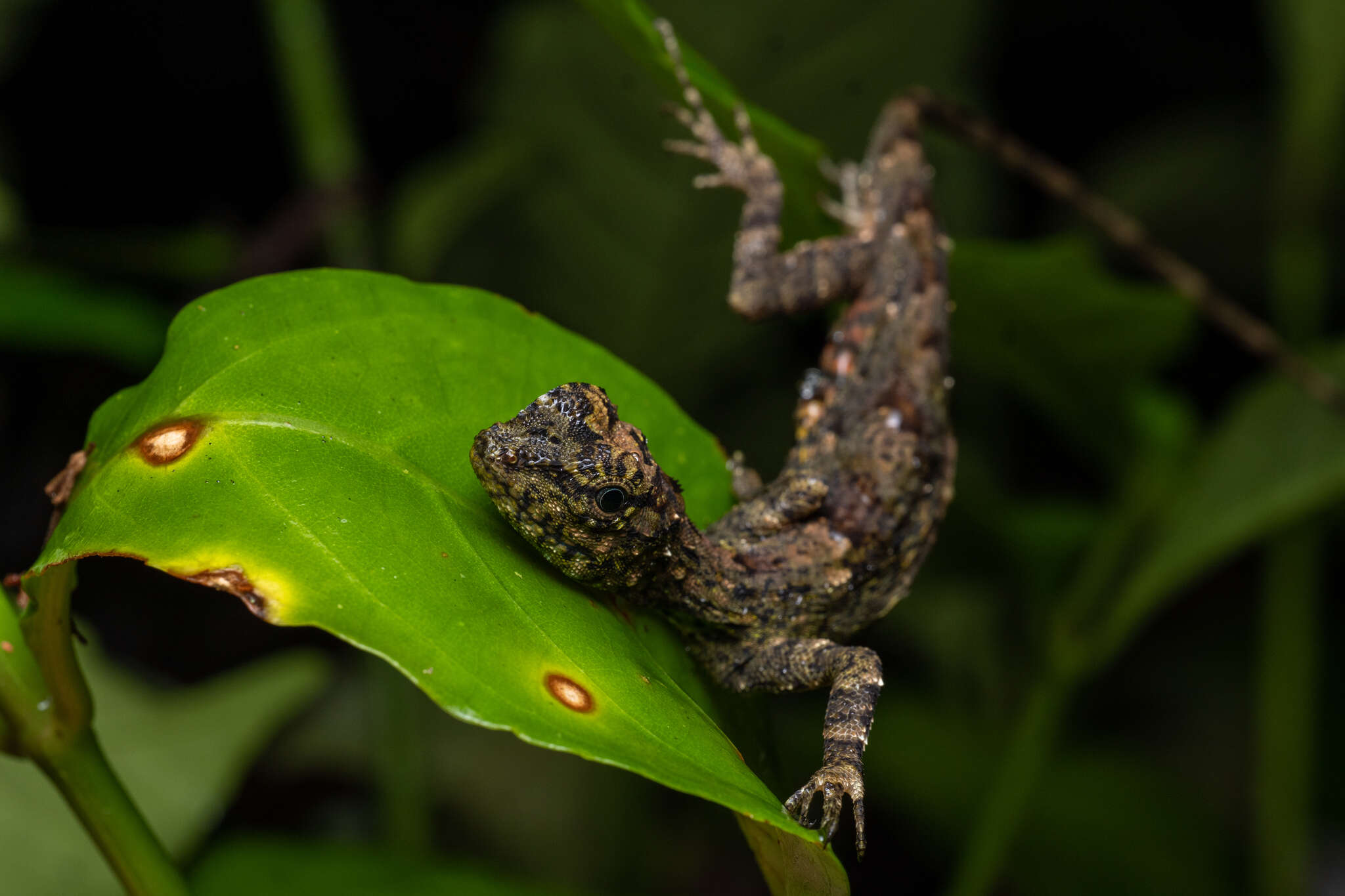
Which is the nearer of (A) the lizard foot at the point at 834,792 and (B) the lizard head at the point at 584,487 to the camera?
(B) the lizard head at the point at 584,487

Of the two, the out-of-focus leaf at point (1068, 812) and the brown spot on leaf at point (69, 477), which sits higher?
the out-of-focus leaf at point (1068, 812)

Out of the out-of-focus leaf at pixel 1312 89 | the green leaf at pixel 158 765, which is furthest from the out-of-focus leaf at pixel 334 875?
the out-of-focus leaf at pixel 1312 89

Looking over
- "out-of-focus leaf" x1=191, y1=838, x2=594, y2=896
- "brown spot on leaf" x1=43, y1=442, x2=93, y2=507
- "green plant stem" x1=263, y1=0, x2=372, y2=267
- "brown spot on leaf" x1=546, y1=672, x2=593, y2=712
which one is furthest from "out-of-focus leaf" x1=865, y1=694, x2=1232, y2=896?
"brown spot on leaf" x1=43, y1=442, x2=93, y2=507

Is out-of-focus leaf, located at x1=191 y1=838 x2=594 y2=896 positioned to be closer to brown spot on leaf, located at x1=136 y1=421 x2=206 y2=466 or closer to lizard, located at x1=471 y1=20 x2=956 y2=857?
lizard, located at x1=471 y1=20 x2=956 y2=857

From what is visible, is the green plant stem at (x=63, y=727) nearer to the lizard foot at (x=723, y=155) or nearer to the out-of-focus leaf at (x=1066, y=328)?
the lizard foot at (x=723, y=155)

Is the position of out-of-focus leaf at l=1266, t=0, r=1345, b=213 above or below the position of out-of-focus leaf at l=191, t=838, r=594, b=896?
above

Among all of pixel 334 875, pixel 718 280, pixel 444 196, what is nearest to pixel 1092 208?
pixel 718 280
